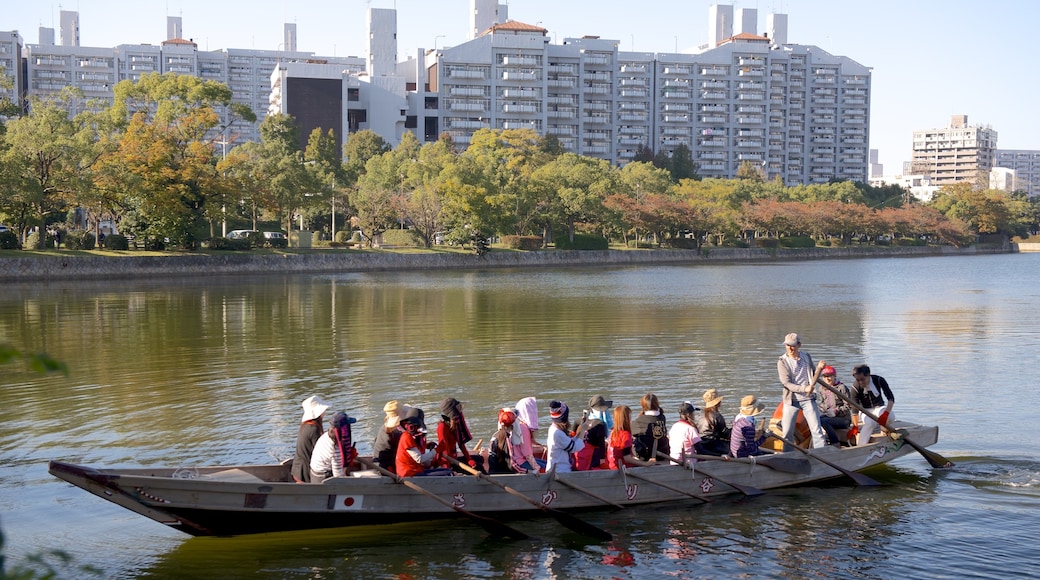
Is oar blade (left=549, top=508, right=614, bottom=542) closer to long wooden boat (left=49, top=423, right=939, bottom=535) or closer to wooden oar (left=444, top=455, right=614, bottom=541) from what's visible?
wooden oar (left=444, top=455, right=614, bottom=541)

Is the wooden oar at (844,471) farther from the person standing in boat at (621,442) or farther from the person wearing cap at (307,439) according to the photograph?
the person wearing cap at (307,439)

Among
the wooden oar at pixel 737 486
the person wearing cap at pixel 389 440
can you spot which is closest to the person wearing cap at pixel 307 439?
the person wearing cap at pixel 389 440

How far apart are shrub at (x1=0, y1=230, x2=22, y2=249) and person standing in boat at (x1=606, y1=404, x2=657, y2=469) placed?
53.6 meters

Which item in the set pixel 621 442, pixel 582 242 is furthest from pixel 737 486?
pixel 582 242

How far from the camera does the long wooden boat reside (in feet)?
34.9

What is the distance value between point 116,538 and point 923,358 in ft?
71.5

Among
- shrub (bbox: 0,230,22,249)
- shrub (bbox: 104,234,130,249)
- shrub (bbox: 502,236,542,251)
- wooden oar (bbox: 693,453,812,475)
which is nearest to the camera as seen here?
wooden oar (bbox: 693,453,812,475)

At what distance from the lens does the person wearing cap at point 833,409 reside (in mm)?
14875

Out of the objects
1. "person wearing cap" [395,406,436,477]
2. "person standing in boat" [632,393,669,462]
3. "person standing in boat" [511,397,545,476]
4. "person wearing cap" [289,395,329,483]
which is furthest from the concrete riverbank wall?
"person standing in boat" [632,393,669,462]

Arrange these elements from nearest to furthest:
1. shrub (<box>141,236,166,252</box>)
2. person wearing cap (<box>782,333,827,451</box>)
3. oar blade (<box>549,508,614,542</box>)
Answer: oar blade (<box>549,508,614,542</box>)
person wearing cap (<box>782,333,827,451</box>)
shrub (<box>141,236,166,252</box>)

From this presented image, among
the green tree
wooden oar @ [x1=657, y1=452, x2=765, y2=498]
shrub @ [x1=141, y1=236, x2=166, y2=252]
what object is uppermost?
the green tree

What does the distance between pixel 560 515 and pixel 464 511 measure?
128 centimetres

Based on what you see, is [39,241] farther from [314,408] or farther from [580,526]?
[580,526]

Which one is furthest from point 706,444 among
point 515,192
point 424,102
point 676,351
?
point 424,102
